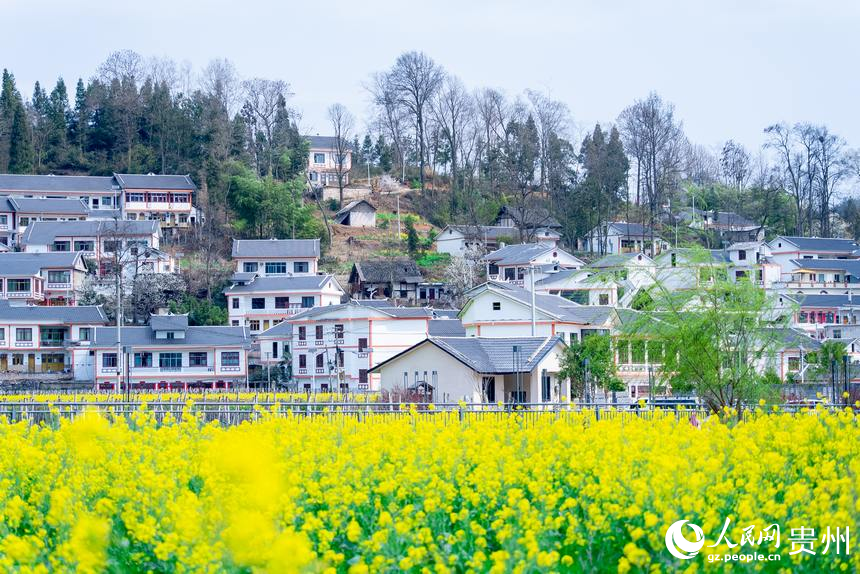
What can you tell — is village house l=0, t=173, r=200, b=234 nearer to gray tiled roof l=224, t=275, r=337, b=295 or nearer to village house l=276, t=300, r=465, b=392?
gray tiled roof l=224, t=275, r=337, b=295

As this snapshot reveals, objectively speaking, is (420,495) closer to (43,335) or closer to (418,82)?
(43,335)

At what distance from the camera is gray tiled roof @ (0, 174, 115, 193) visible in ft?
219

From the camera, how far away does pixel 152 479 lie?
1016 centimetres

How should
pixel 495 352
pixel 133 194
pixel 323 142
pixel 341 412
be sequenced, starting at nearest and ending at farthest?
pixel 341 412, pixel 495 352, pixel 133 194, pixel 323 142

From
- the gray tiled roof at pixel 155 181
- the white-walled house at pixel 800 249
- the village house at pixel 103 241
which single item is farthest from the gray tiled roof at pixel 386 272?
the white-walled house at pixel 800 249

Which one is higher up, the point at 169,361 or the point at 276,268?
the point at 276,268

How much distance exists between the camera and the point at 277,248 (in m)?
60.4

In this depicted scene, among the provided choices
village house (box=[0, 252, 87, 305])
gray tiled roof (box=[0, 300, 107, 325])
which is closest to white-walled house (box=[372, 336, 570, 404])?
gray tiled roof (box=[0, 300, 107, 325])

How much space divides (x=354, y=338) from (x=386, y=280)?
489 inches

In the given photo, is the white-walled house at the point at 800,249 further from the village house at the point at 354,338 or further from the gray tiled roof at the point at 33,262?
the gray tiled roof at the point at 33,262

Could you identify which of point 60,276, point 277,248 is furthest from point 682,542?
point 60,276

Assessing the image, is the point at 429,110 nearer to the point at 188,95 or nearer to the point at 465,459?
the point at 188,95

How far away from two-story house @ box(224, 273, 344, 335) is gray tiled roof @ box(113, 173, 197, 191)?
13.0 m

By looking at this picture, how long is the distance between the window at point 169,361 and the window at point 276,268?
12883 millimetres
